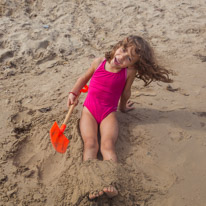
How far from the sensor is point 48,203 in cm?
166

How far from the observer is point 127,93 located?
2.33 m

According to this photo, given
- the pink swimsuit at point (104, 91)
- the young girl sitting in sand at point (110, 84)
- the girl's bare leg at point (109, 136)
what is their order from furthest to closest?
the pink swimsuit at point (104, 91) → the young girl sitting in sand at point (110, 84) → the girl's bare leg at point (109, 136)

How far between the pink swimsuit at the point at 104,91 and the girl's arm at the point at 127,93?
37 millimetres

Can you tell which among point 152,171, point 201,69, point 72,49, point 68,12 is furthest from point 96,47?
point 152,171

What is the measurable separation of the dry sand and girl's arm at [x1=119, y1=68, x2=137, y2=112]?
7 centimetres

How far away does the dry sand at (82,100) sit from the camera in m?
1.73

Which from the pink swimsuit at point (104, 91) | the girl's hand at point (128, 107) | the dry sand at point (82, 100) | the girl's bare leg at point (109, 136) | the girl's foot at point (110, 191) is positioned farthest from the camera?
the girl's hand at point (128, 107)

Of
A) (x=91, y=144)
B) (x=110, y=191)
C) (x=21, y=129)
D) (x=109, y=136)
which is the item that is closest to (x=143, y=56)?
(x=109, y=136)

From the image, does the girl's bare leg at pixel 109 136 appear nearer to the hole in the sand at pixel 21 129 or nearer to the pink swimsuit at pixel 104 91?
the pink swimsuit at pixel 104 91

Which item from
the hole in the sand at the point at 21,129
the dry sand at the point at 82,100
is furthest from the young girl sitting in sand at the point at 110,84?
the hole in the sand at the point at 21,129

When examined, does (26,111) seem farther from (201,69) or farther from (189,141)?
(201,69)

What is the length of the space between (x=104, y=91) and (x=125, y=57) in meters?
0.39

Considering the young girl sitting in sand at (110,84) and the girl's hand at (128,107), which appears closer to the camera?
the young girl sitting in sand at (110,84)

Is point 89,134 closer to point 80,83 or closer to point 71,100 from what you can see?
point 71,100
